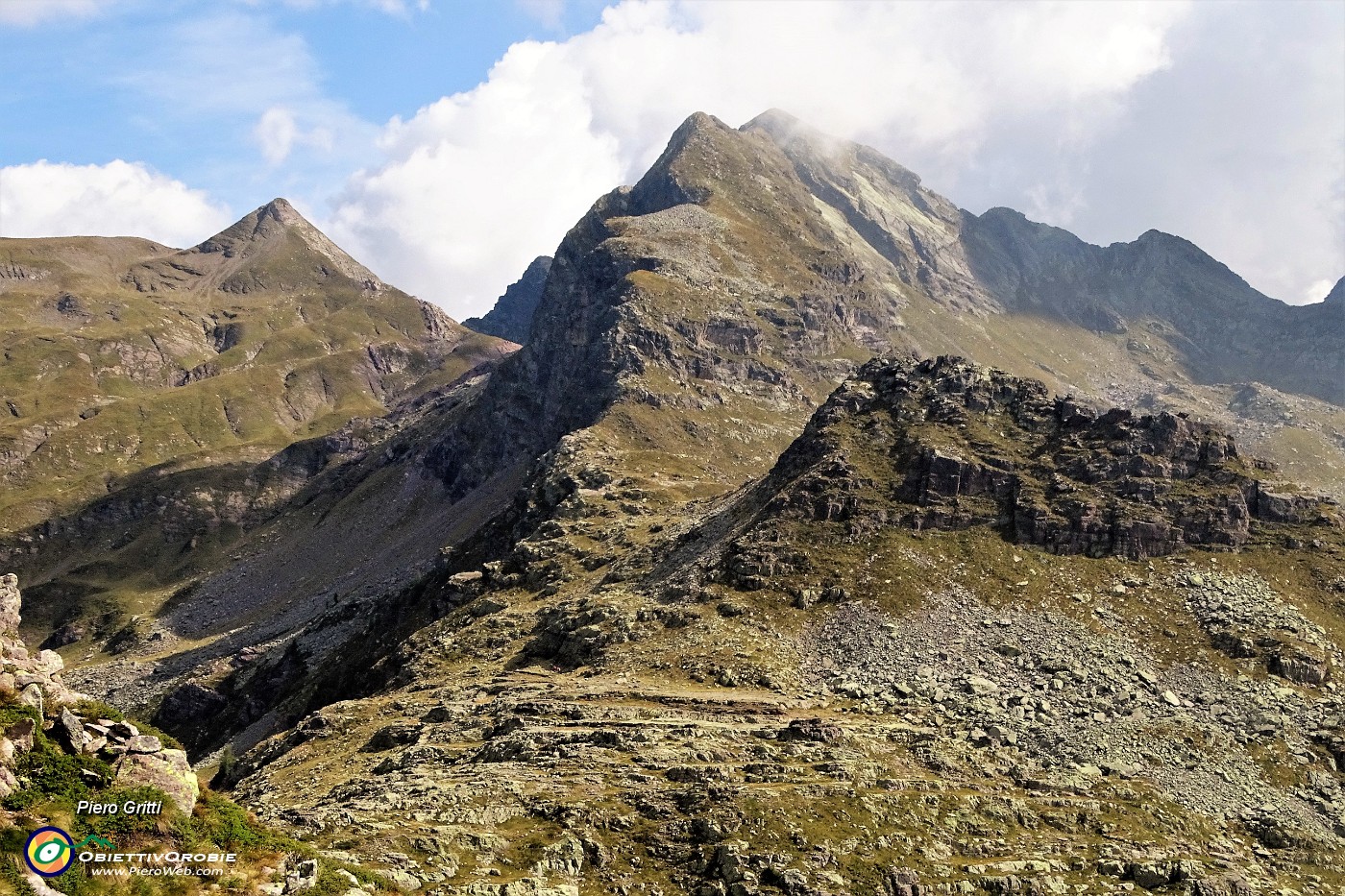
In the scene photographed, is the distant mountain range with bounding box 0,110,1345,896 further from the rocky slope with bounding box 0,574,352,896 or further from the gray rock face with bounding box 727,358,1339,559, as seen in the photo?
the rocky slope with bounding box 0,574,352,896

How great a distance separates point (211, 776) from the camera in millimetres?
120312

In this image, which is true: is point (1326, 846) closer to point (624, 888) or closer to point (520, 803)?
point (624, 888)

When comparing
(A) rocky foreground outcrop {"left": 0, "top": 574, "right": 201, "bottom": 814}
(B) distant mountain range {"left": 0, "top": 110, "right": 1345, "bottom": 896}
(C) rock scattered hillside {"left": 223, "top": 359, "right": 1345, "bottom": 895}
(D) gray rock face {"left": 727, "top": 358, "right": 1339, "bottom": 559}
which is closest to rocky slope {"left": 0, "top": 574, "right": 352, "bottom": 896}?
(A) rocky foreground outcrop {"left": 0, "top": 574, "right": 201, "bottom": 814}

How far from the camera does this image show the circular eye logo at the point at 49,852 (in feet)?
103

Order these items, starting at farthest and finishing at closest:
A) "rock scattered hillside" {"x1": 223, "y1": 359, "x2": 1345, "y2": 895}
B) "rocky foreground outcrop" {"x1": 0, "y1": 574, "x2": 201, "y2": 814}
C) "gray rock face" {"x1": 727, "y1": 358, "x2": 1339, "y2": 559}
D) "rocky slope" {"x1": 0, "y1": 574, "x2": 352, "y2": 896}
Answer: "gray rock face" {"x1": 727, "y1": 358, "x2": 1339, "y2": 559}
"rock scattered hillside" {"x1": 223, "y1": 359, "x2": 1345, "y2": 895}
"rocky foreground outcrop" {"x1": 0, "y1": 574, "x2": 201, "y2": 814}
"rocky slope" {"x1": 0, "y1": 574, "x2": 352, "y2": 896}

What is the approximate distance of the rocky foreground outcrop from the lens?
35.5 meters

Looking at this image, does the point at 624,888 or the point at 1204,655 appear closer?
the point at 624,888

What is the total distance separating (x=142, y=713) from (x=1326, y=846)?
609 feet

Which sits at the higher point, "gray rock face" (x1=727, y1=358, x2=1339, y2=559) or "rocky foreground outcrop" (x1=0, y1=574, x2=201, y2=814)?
"gray rock face" (x1=727, y1=358, x2=1339, y2=559)

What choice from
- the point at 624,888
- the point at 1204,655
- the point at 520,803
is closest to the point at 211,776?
the point at 520,803

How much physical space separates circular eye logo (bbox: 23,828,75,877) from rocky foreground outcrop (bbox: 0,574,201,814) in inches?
111

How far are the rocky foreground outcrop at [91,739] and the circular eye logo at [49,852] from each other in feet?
9.22

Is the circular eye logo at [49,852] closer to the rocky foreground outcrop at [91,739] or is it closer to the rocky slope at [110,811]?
the rocky slope at [110,811]

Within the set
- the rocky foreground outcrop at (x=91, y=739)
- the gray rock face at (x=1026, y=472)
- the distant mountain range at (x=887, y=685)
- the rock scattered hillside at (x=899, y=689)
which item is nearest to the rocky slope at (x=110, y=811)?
the rocky foreground outcrop at (x=91, y=739)
